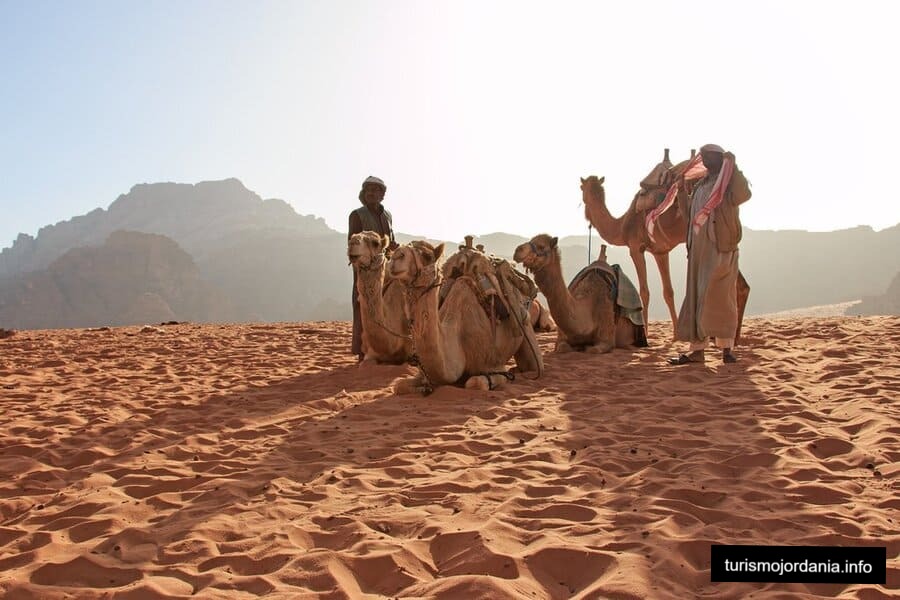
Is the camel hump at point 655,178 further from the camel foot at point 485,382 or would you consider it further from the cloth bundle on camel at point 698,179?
the camel foot at point 485,382

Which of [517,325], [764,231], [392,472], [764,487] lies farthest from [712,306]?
[764,231]

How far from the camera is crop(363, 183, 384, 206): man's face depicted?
26.9 feet

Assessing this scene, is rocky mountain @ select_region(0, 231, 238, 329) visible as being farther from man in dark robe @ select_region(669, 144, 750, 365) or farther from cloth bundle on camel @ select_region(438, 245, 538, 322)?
man in dark robe @ select_region(669, 144, 750, 365)

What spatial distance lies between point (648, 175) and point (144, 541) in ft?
29.8

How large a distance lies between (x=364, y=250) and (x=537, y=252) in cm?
212

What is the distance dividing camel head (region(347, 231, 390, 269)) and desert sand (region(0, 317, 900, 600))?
52.0 inches

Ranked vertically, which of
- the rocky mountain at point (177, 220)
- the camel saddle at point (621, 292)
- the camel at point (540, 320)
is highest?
the rocky mountain at point (177, 220)

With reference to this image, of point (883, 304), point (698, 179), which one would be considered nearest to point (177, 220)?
point (883, 304)

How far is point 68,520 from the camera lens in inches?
122

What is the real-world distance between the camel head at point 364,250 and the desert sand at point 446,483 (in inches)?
52.0

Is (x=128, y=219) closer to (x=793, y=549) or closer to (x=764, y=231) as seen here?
(x=764, y=231)

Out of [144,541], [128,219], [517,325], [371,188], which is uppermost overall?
[128,219]

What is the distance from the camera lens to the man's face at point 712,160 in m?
7.07

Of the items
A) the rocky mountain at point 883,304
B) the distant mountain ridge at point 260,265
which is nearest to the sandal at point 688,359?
the rocky mountain at point 883,304
